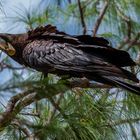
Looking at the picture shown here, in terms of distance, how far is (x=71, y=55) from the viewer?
164 cm

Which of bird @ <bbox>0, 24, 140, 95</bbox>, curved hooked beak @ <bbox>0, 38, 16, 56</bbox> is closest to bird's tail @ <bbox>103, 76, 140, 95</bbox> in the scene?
bird @ <bbox>0, 24, 140, 95</bbox>

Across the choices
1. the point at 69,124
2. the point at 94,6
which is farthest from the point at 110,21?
the point at 69,124

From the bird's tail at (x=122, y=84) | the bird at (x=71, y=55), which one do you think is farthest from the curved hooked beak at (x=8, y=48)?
the bird's tail at (x=122, y=84)

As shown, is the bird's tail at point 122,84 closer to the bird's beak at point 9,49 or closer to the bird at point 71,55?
the bird at point 71,55

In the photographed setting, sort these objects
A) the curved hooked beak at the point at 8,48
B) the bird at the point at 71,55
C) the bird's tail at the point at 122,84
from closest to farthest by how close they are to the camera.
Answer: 1. the bird's tail at the point at 122,84
2. the bird at the point at 71,55
3. the curved hooked beak at the point at 8,48

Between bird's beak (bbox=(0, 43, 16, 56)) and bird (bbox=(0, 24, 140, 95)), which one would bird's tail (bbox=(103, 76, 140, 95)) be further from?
bird's beak (bbox=(0, 43, 16, 56))

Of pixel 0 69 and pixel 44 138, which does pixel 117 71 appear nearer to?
pixel 44 138

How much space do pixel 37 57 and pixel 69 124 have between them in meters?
0.34

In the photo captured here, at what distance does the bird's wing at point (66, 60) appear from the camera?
1517 millimetres

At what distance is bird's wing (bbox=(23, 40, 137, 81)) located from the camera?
4.98 ft

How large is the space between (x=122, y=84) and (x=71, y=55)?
284 mm

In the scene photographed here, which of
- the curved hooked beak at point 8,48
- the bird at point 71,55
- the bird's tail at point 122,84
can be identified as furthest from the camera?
the curved hooked beak at point 8,48

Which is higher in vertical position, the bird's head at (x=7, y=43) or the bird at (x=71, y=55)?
the bird's head at (x=7, y=43)

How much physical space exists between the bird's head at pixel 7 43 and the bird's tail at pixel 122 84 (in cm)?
43
